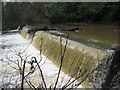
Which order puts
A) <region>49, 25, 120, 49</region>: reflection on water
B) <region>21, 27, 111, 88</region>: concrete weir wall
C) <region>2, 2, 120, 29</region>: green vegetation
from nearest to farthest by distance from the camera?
<region>21, 27, 111, 88</region>: concrete weir wall → <region>49, 25, 120, 49</region>: reflection on water → <region>2, 2, 120, 29</region>: green vegetation

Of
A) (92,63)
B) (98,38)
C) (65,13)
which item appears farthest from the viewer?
(65,13)

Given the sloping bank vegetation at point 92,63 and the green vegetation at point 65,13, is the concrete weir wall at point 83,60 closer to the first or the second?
the sloping bank vegetation at point 92,63

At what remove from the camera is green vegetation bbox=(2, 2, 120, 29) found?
46.5 ft

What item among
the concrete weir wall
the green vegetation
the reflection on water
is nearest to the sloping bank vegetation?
the concrete weir wall

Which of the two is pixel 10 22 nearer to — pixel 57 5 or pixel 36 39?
pixel 57 5

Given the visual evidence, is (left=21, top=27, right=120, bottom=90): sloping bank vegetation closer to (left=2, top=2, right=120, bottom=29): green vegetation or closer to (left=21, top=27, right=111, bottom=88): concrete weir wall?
(left=21, top=27, right=111, bottom=88): concrete weir wall

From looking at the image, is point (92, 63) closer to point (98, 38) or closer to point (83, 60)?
point (83, 60)

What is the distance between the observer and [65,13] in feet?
53.1

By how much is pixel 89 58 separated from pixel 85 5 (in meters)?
11.2

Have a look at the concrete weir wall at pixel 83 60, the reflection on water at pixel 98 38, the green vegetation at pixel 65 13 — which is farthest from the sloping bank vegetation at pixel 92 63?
the green vegetation at pixel 65 13

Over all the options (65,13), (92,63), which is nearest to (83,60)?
(92,63)

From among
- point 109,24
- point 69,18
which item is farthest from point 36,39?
point 69,18

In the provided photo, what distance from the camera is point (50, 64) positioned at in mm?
5672

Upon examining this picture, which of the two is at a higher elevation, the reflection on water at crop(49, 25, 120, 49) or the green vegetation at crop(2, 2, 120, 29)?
the green vegetation at crop(2, 2, 120, 29)
